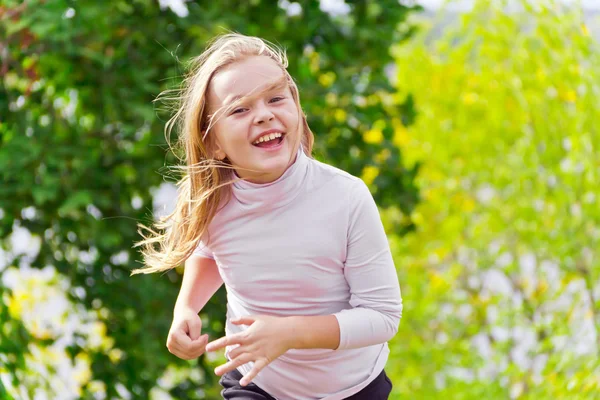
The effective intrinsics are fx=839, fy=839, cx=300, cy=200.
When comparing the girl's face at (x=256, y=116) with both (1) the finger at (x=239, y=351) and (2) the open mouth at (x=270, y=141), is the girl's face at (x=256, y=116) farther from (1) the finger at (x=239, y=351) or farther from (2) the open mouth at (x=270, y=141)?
(1) the finger at (x=239, y=351)

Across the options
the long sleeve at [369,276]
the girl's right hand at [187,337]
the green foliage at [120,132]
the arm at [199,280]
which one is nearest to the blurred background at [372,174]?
the green foliage at [120,132]

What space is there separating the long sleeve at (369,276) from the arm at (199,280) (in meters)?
0.37

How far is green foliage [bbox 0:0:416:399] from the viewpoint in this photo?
11.0 feet

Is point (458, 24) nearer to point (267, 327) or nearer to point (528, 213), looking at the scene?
point (528, 213)

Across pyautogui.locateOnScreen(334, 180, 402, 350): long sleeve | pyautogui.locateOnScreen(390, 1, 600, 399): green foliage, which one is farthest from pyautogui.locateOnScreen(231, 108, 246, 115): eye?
pyautogui.locateOnScreen(390, 1, 600, 399): green foliage

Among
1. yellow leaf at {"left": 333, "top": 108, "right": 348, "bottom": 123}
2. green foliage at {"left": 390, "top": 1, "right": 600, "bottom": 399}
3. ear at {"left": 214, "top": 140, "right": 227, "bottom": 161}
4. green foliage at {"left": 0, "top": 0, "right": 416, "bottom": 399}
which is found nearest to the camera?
ear at {"left": 214, "top": 140, "right": 227, "bottom": 161}

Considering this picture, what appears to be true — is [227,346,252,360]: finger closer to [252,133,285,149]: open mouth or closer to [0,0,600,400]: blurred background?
[252,133,285,149]: open mouth

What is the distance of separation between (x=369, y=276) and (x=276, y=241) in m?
0.20

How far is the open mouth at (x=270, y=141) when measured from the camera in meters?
1.66

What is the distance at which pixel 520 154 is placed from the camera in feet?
16.2

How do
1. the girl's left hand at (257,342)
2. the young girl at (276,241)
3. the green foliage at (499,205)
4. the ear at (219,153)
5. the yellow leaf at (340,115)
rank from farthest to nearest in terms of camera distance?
1. the green foliage at (499,205)
2. the yellow leaf at (340,115)
3. the ear at (219,153)
4. the young girl at (276,241)
5. the girl's left hand at (257,342)

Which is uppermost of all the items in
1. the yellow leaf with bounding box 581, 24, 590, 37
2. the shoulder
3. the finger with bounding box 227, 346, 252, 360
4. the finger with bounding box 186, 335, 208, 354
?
the shoulder

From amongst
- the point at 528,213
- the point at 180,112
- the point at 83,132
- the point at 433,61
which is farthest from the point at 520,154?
the point at 180,112

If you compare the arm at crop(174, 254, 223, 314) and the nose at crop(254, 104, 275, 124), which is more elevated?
the nose at crop(254, 104, 275, 124)
